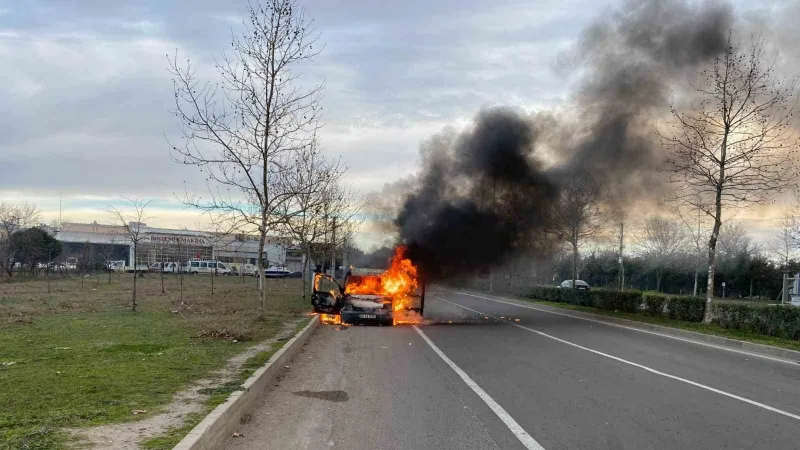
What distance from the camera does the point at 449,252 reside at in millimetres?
25203

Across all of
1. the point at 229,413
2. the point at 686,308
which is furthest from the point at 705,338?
the point at 229,413

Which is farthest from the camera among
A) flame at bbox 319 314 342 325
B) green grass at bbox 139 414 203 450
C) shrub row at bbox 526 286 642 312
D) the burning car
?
shrub row at bbox 526 286 642 312

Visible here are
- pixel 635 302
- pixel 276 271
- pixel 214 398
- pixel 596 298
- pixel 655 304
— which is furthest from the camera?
pixel 276 271

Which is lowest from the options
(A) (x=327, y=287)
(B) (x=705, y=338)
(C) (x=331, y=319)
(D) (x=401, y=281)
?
(A) (x=327, y=287)

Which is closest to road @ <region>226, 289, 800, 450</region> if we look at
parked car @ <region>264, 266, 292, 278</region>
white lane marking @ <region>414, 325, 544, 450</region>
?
white lane marking @ <region>414, 325, 544, 450</region>

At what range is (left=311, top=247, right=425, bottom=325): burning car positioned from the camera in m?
19.4

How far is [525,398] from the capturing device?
26.1ft

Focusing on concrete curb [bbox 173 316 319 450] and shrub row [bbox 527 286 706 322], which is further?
shrub row [bbox 527 286 706 322]

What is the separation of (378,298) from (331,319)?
8.56 feet

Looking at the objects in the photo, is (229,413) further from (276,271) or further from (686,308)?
(276,271)

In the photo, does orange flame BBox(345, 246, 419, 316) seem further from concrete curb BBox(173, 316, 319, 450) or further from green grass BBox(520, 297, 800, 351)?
concrete curb BBox(173, 316, 319, 450)

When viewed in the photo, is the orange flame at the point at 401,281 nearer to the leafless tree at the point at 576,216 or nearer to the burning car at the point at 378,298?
the burning car at the point at 378,298

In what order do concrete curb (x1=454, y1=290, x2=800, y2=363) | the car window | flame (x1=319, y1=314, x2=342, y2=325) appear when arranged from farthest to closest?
the car window, flame (x1=319, y1=314, x2=342, y2=325), concrete curb (x1=454, y1=290, x2=800, y2=363)

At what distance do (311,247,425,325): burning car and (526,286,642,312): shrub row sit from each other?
8.80 m
